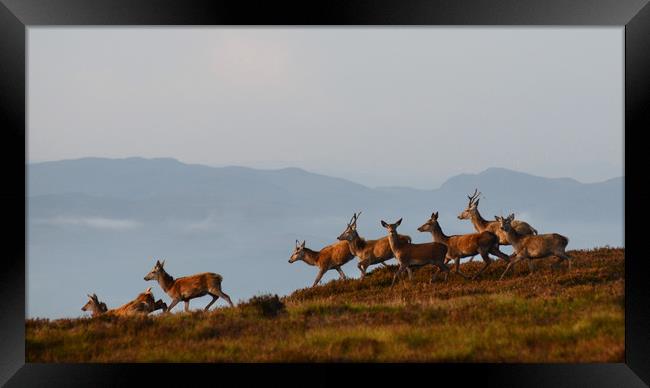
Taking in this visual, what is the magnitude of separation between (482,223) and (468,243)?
136 centimetres

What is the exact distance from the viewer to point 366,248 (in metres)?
19.2

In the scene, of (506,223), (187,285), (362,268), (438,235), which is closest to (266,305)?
(187,285)

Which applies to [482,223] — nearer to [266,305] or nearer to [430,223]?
[430,223]

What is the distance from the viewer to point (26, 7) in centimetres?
1161

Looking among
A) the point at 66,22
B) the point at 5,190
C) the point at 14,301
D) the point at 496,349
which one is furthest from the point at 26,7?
the point at 496,349

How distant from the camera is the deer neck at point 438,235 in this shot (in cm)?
1883

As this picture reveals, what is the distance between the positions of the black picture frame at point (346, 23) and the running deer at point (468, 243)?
6483mm

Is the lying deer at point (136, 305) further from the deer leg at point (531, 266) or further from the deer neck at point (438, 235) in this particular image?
the deer leg at point (531, 266)

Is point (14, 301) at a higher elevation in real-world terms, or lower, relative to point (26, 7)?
lower

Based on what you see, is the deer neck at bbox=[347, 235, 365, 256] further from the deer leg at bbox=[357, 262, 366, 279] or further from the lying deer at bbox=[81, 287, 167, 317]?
the lying deer at bbox=[81, 287, 167, 317]

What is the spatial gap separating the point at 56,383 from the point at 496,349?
6.38m

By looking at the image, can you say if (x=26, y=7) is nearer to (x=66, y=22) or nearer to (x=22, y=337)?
(x=66, y=22)

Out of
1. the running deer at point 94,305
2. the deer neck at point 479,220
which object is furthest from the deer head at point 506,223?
the running deer at point 94,305

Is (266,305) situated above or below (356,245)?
below
